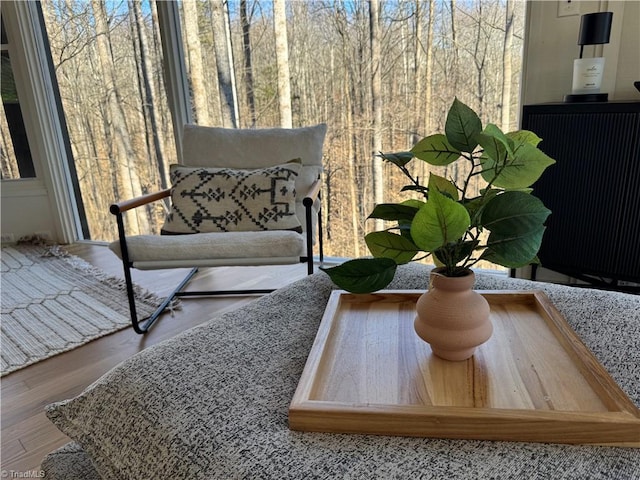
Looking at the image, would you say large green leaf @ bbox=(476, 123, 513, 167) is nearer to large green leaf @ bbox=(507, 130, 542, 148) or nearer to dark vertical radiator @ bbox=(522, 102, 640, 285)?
large green leaf @ bbox=(507, 130, 542, 148)

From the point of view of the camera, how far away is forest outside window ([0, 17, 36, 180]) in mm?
3100

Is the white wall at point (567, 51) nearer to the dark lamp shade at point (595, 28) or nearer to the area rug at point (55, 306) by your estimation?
the dark lamp shade at point (595, 28)

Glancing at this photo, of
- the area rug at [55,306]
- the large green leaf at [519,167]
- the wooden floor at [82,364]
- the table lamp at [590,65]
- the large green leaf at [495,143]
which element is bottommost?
the wooden floor at [82,364]

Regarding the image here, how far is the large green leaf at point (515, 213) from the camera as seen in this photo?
648 mm

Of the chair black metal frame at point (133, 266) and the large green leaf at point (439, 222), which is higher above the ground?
the large green leaf at point (439, 222)

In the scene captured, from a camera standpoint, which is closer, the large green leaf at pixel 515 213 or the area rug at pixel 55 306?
the large green leaf at pixel 515 213

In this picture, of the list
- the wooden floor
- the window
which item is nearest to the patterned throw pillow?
the wooden floor

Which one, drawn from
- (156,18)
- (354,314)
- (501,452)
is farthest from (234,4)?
(501,452)

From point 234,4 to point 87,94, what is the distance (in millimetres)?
1232

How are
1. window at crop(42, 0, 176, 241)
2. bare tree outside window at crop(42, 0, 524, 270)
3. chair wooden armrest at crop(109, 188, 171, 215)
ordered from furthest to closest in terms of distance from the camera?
window at crop(42, 0, 176, 241) < bare tree outside window at crop(42, 0, 524, 270) < chair wooden armrest at crop(109, 188, 171, 215)

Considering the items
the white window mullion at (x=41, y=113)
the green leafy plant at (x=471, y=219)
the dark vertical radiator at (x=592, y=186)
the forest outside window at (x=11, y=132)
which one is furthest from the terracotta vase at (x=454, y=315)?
the forest outside window at (x=11, y=132)

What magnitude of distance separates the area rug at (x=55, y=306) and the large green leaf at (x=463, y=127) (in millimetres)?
1796

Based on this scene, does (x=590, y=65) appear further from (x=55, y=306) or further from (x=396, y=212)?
(x=55, y=306)

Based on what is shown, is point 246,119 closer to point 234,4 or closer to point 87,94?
point 234,4
